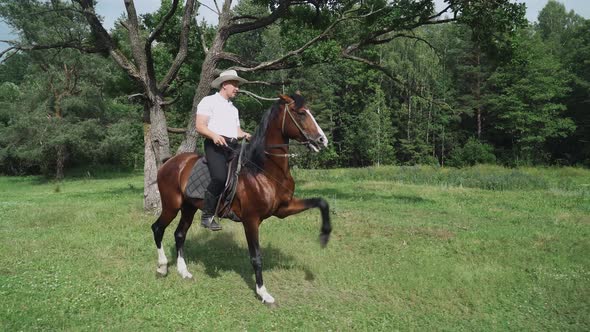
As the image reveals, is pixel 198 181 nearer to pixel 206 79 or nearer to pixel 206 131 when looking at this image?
pixel 206 131

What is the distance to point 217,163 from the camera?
6699 mm

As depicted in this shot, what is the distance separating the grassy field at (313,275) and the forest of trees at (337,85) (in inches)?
159

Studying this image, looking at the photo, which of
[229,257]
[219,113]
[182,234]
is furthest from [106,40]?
[229,257]

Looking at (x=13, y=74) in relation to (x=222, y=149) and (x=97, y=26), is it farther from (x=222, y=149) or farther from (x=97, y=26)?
(x=222, y=149)

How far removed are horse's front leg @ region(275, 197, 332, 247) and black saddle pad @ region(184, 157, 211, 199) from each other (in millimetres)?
1315

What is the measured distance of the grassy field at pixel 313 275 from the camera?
602 cm

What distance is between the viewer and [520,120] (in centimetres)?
4616

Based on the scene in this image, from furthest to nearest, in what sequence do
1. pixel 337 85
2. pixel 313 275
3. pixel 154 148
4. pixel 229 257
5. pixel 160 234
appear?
1. pixel 337 85
2. pixel 154 148
3. pixel 229 257
4. pixel 160 234
5. pixel 313 275

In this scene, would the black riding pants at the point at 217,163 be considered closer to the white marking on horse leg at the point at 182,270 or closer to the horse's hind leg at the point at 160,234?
the horse's hind leg at the point at 160,234

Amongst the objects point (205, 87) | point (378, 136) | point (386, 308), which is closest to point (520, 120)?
point (378, 136)

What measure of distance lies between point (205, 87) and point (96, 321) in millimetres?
7997

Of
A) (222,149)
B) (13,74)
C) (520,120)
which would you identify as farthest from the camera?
(13,74)

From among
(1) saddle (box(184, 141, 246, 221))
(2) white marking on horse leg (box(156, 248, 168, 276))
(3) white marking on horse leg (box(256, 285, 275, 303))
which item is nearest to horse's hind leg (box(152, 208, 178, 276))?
(2) white marking on horse leg (box(156, 248, 168, 276))

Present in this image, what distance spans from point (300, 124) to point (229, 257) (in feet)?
12.9
